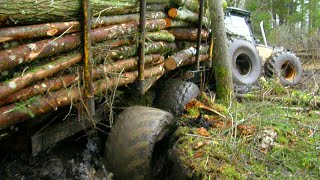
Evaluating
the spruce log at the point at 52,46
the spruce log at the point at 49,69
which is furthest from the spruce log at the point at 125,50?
the spruce log at the point at 52,46

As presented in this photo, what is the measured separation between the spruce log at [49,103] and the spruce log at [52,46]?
35 centimetres

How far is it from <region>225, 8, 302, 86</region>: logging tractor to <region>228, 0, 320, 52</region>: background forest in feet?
22.0

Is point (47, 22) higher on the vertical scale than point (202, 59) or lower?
higher

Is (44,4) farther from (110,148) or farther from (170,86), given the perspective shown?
(170,86)

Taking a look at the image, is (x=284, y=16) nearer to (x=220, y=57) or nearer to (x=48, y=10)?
(x=220, y=57)

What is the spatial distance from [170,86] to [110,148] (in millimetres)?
1726

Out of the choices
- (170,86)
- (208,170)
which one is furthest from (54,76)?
(170,86)

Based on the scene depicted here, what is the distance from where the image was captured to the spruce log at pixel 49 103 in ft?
9.41

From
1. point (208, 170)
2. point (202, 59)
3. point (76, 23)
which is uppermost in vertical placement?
point (76, 23)

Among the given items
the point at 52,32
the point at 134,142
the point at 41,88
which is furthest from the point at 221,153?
the point at 52,32

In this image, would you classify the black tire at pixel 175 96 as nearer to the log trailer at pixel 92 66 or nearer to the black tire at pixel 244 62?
the log trailer at pixel 92 66

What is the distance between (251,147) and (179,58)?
5.77 feet

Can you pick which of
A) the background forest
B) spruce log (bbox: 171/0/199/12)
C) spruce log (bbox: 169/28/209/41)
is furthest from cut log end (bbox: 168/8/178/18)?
the background forest

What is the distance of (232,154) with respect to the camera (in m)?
3.86
